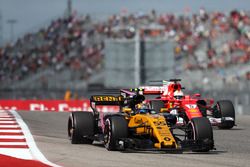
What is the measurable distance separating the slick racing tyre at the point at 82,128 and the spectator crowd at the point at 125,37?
2715cm

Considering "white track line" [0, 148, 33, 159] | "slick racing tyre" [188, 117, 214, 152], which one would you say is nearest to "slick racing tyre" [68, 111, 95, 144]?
"white track line" [0, 148, 33, 159]

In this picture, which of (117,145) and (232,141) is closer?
(117,145)

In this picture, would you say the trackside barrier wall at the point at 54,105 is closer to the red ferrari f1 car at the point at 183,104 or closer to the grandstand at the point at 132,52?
the grandstand at the point at 132,52

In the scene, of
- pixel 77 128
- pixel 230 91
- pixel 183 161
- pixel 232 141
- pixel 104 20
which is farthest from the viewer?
pixel 104 20

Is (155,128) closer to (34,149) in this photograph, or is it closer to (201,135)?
(201,135)

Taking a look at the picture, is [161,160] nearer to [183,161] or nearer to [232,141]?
[183,161]

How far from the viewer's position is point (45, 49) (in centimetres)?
4503

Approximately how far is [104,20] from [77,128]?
34163 millimetres

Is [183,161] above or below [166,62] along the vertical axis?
below

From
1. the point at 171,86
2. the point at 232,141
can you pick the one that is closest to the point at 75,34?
the point at 171,86

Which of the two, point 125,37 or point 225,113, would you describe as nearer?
point 225,113

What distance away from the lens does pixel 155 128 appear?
34.9 ft

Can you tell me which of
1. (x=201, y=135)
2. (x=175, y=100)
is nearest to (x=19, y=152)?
(x=201, y=135)

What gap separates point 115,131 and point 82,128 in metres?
1.68
